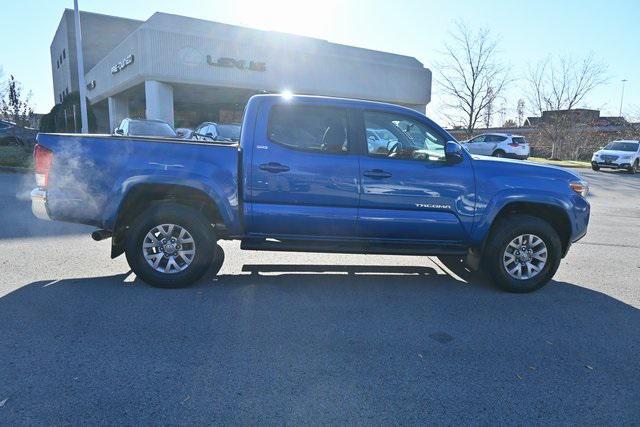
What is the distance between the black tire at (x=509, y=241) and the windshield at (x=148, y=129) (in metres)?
12.4

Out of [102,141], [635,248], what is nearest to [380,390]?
[102,141]

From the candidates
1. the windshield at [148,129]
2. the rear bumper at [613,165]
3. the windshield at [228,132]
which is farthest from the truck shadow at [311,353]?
the rear bumper at [613,165]

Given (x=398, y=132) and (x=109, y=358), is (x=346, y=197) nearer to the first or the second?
(x=398, y=132)

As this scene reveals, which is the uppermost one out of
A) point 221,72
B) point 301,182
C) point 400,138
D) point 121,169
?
point 221,72

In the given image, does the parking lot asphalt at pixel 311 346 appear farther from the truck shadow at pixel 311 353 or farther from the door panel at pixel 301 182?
the door panel at pixel 301 182

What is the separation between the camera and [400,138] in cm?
488

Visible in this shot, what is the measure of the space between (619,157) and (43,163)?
27692 millimetres

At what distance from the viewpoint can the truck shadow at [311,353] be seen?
2730 millimetres

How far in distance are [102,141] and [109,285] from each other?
4.99ft

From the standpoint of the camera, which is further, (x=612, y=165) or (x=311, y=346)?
(x=612, y=165)

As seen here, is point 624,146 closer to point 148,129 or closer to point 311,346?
point 148,129

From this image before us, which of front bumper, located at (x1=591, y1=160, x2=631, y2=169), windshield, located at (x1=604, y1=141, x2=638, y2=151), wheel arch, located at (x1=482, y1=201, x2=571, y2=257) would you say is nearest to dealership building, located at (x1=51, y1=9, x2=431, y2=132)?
wheel arch, located at (x1=482, y1=201, x2=571, y2=257)

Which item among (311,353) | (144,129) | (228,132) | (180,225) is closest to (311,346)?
(311,353)

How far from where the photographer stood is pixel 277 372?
312 cm
